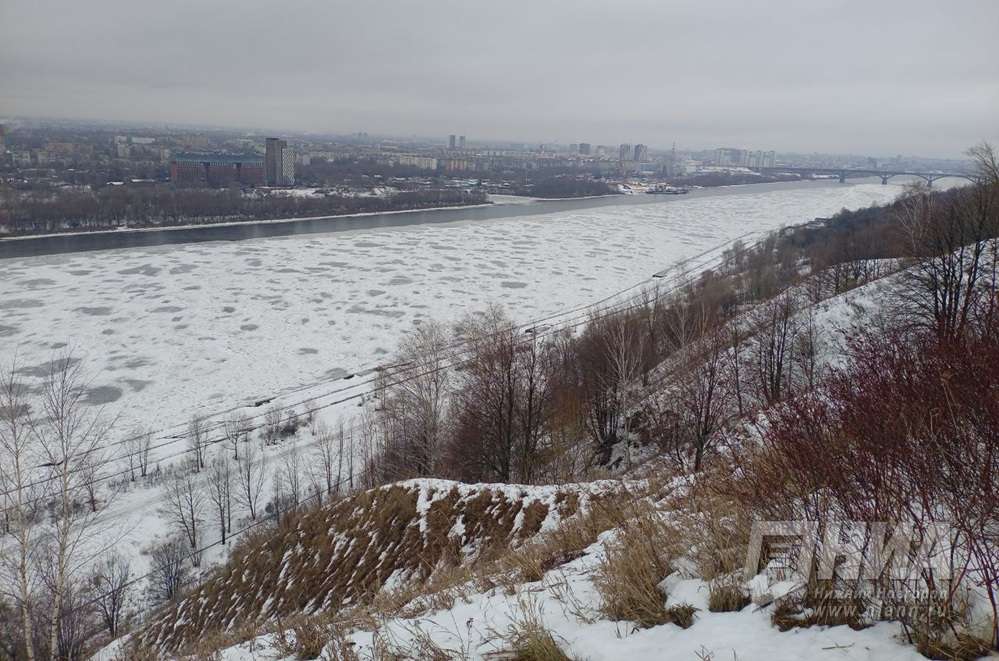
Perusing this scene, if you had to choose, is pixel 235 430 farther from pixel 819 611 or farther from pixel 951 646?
pixel 951 646

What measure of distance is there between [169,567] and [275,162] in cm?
7276

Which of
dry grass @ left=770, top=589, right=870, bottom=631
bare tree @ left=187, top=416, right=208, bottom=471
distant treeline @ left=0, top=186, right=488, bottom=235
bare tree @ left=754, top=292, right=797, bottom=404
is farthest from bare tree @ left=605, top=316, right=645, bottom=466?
distant treeline @ left=0, top=186, right=488, bottom=235

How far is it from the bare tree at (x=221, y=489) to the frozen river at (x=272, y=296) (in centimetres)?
299

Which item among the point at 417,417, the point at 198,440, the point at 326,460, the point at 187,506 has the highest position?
the point at 417,417

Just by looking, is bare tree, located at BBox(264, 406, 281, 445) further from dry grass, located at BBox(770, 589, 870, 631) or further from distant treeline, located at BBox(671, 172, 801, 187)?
distant treeline, located at BBox(671, 172, 801, 187)

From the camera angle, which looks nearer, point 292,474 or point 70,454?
point 70,454

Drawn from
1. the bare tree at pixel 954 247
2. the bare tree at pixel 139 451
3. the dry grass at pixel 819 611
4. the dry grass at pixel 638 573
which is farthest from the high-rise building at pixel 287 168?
the dry grass at pixel 819 611

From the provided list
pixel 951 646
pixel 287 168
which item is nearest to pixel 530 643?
pixel 951 646

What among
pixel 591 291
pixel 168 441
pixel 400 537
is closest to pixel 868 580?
pixel 400 537

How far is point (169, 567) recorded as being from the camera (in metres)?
11.2

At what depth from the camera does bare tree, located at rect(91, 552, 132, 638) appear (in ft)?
32.9

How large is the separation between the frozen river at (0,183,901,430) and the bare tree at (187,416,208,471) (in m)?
0.94

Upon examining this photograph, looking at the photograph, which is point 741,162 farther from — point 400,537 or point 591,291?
point 400,537

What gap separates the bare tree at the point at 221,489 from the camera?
42.0 ft
